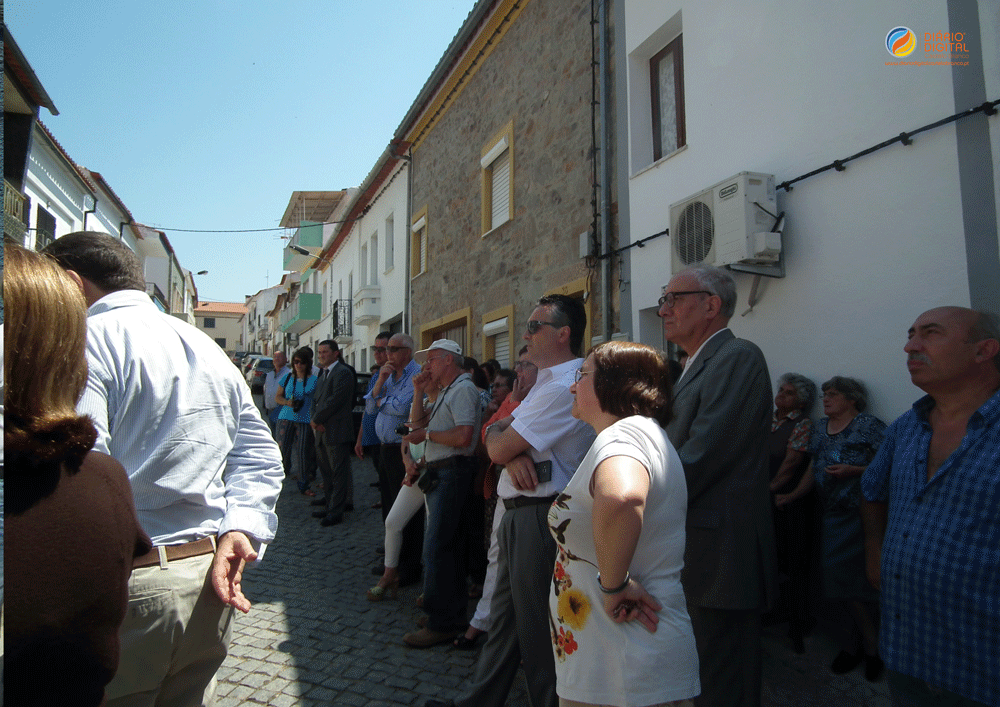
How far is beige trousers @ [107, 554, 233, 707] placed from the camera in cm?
168

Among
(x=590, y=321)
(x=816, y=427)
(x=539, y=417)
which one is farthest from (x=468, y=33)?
(x=539, y=417)

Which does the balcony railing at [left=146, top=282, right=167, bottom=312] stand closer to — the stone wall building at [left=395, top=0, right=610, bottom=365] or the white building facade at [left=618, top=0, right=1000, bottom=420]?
the white building facade at [left=618, top=0, right=1000, bottom=420]

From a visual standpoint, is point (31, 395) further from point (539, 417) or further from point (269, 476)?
point (539, 417)

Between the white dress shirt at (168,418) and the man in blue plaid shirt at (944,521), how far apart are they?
2.12 meters

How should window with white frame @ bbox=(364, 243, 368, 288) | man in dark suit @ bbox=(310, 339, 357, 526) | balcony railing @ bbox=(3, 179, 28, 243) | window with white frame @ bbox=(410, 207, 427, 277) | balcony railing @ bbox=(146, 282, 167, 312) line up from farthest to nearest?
window with white frame @ bbox=(364, 243, 368, 288)
window with white frame @ bbox=(410, 207, 427, 277)
man in dark suit @ bbox=(310, 339, 357, 526)
balcony railing @ bbox=(146, 282, 167, 312)
balcony railing @ bbox=(3, 179, 28, 243)

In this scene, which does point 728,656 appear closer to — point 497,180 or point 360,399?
point 497,180

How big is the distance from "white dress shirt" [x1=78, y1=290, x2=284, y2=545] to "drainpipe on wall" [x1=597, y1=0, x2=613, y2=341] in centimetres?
546

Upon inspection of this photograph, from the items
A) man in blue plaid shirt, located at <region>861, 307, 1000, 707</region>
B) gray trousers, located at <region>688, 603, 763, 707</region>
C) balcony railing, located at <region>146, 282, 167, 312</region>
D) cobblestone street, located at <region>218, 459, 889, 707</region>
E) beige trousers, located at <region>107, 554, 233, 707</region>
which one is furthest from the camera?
cobblestone street, located at <region>218, 459, 889, 707</region>

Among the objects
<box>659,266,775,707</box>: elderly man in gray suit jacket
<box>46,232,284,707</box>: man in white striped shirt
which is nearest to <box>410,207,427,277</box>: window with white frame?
<box>659,266,775,707</box>: elderly man in gray suit jacket

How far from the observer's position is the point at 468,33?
35.6 feet

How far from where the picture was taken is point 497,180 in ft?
34.6

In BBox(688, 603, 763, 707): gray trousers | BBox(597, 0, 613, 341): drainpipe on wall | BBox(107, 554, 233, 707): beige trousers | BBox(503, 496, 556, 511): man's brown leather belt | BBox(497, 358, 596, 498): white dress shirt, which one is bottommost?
BBox(688, 603, 763, 707): gray trousers

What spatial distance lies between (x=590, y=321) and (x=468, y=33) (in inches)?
243

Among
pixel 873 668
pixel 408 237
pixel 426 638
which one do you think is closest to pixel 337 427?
pixel 426 638
